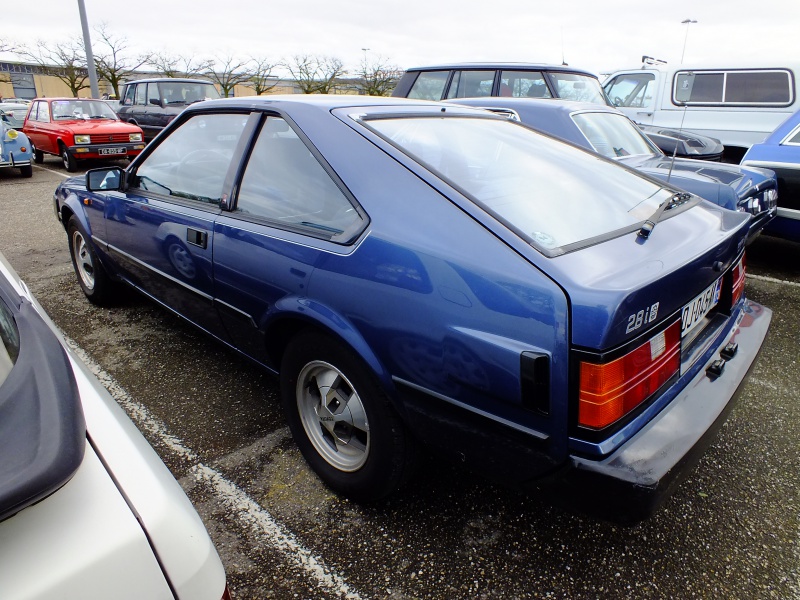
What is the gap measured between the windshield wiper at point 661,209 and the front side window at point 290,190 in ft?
3.08

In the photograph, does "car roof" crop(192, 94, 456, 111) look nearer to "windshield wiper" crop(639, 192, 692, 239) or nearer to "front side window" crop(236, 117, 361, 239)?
"front side window" crop(236, 117, 361, 239)

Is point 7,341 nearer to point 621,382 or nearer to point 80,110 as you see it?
point 621,382

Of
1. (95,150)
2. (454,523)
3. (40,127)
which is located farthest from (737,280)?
(40,127)

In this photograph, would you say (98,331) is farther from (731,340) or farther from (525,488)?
(731,340)

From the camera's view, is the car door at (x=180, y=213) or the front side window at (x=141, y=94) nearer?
the car door at (x=180, y=213)

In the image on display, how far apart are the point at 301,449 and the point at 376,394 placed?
0.66 metres

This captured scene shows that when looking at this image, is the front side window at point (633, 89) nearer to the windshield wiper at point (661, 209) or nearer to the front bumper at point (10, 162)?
the windshield wiper at point (661, 209)

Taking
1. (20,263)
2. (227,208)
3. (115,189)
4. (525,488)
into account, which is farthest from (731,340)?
(20,263)

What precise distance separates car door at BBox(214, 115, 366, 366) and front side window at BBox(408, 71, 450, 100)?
17.4ft

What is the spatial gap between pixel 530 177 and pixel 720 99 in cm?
784

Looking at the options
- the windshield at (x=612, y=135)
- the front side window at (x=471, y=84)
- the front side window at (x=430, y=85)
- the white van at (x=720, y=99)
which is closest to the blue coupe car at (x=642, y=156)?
the windshield at (x=612, y=135)

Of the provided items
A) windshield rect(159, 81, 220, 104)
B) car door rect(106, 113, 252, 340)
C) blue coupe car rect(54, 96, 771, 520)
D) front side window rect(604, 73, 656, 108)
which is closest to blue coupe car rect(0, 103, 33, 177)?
windshield rect(159, 81, 220, 104)

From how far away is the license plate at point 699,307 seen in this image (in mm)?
1755

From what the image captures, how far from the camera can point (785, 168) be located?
480 cm
